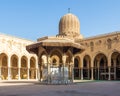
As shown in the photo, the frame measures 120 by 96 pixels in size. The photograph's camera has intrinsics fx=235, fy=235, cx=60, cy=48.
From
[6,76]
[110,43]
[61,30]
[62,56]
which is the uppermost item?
[61,30]

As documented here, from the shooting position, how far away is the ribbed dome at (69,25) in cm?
5056

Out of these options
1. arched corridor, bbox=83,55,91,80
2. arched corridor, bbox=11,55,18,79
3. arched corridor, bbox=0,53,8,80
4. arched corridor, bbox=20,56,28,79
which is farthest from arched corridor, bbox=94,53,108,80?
arched corridor, bbox=0,53,8,80

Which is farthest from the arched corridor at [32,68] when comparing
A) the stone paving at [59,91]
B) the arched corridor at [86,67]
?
the stone paving at [59,91]

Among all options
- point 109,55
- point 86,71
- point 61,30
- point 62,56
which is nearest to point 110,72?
Result: point 109,55

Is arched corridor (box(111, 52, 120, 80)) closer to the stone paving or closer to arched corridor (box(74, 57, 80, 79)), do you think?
arched corridor (box(74, 57, 80, 79))

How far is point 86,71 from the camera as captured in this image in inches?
1833

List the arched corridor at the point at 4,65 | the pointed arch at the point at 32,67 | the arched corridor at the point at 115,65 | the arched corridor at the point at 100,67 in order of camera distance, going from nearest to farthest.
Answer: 1. the arched corridor at the point at 115,65
2. the arched corridor at the point at 4,65
3. the arched corridor at the point at 100,67
4. the pointed arch at the point at 32,67

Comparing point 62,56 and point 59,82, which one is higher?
point 62,56

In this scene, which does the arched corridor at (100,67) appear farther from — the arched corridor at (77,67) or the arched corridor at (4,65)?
the arched corridor at (4,65)

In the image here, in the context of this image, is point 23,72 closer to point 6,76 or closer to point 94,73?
point 6,76

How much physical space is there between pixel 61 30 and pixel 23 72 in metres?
12.7

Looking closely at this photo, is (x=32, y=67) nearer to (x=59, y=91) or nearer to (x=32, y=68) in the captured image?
(x=32, y=68)

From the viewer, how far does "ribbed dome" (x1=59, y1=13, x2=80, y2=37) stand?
166 ft

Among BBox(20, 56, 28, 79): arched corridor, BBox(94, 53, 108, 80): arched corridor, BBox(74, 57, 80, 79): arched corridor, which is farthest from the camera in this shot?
BBox(74, 57, 80, 79): arched corridor
